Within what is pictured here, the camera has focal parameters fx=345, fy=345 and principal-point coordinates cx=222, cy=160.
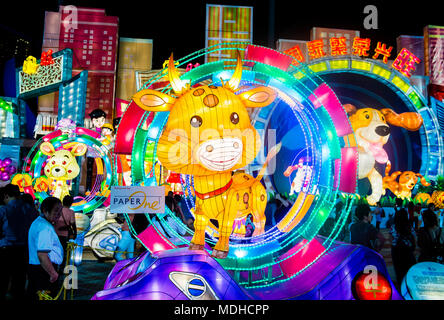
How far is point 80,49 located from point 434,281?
1333cm

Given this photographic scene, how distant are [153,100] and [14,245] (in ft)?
8.07

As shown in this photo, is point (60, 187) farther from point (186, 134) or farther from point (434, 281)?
point (434, 281)

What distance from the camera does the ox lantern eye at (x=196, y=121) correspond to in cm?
370

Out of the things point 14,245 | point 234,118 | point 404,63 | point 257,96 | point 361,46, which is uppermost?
point 361,46

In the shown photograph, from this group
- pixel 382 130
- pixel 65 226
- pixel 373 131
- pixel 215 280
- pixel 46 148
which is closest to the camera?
pixel 215 280

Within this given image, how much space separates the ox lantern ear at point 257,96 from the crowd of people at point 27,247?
7.49ft

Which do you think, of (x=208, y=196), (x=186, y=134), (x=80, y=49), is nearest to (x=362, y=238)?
(x=208, y=196)

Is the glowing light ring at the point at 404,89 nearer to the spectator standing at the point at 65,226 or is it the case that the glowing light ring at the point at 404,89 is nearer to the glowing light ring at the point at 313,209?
the glowing light ring at the point at 313,209

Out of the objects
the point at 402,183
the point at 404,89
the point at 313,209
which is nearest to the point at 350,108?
the point at 404,89

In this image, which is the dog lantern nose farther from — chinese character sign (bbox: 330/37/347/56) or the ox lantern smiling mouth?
the ox lantern smiling mouth

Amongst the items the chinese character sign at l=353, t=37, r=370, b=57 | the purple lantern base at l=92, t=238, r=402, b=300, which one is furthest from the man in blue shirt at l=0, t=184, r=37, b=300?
the chinese character sign at l=353, t=37, r=370, b=57

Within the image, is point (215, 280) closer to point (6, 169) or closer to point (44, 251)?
point (44, 251)

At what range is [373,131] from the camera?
10.6 metres
